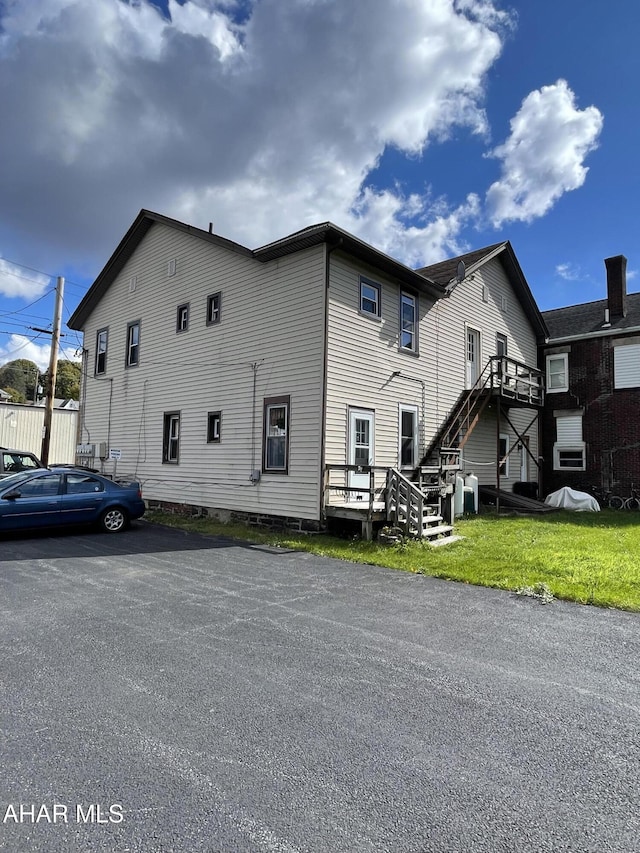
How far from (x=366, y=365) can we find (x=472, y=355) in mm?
6521

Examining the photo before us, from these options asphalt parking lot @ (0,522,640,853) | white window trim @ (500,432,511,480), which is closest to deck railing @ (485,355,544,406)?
→ white window trim @ (500,432,511,480)

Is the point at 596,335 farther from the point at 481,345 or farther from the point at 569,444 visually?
the point at 481,345

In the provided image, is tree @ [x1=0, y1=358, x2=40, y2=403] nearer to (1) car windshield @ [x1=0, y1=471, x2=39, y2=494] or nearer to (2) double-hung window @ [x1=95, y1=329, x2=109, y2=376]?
(2) double-hung window @ [x1=95, y1=329, x2=109, y2=376]

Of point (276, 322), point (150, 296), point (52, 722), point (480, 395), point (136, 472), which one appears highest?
point (150, 296)

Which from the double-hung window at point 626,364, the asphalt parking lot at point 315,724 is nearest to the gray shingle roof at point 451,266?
the double-hung window at point 626,364

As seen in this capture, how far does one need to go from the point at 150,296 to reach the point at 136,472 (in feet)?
19.9

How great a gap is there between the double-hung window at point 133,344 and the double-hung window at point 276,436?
7360mm

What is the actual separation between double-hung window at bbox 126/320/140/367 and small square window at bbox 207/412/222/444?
4976 millimetres

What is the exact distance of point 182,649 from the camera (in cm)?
476

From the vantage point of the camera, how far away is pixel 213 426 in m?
14.7

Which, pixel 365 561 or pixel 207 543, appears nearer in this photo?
pixel 365 561

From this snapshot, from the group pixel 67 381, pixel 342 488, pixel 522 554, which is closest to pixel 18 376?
pixel 67 381

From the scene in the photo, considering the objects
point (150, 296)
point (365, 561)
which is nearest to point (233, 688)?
point (365, 561)

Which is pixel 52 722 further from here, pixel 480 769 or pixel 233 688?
pixel 480 769
